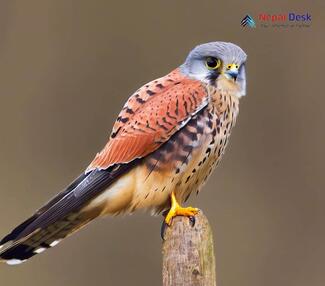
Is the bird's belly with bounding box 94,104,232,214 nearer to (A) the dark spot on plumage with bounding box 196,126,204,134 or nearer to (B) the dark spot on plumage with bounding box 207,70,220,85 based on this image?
(A) the dark spot on plumage with bounding box 196,126,204,134

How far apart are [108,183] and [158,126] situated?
221 mm

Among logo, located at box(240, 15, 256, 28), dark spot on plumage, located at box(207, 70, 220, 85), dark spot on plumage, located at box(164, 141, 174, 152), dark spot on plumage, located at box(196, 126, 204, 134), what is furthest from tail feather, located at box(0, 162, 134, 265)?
logo, located at box(240, 15, 256, 28)

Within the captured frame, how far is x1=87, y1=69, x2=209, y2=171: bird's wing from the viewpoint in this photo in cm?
318

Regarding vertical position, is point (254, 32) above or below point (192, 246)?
above

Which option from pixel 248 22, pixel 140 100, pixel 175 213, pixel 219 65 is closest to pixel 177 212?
pixel 175 213

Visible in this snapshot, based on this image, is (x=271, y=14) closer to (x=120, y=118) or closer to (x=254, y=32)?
(x=254, y=32)

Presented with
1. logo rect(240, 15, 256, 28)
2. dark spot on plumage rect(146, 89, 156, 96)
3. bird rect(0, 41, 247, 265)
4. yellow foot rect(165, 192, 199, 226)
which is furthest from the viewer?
logo rect(240, 15, 256, 28)

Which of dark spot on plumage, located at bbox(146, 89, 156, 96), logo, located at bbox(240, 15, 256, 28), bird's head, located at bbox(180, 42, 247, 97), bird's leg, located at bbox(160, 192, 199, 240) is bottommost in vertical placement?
bird's leg, located at bbox(160, 192, 199, 240)

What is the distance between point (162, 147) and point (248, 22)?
172 cm

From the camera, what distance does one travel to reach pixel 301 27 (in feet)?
16.4

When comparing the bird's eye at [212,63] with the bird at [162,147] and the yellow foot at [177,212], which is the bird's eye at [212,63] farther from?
the yellow foot at [177,212]

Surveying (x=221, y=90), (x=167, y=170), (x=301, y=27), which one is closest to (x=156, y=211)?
(x=167, y=170)

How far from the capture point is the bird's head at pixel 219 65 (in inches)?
127

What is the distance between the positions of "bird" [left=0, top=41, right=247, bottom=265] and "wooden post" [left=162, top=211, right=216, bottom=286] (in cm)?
20
